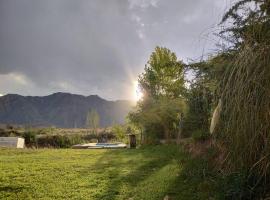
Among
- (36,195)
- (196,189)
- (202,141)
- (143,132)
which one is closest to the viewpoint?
(196,189)

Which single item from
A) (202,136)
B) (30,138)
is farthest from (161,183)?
(30,138)

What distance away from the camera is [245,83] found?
13.4ft

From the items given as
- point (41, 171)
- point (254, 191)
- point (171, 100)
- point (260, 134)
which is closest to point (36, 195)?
point (41, 171)

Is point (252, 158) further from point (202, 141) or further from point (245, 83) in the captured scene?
point (202, 141)

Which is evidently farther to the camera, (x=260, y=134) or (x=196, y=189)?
(x=196, y=189)

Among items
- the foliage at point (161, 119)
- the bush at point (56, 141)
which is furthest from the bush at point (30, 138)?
the foliage at point (161, 119)

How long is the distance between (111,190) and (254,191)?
3.25 m

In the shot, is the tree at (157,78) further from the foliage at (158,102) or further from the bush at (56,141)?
the bush at (56,141)

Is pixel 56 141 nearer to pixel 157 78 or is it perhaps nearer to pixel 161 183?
pixel 157 78

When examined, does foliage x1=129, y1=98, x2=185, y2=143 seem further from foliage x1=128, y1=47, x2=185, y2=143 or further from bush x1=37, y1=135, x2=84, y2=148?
bush x1=37, y1=135, x2=84, y2=148

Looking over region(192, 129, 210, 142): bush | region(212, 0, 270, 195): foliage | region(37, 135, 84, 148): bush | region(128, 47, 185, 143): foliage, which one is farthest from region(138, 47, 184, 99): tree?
region(212, 0, 270, 195): foliage

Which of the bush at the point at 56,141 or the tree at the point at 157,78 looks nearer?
the tree at the point at 157,78

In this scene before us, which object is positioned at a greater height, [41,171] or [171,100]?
[171,100]

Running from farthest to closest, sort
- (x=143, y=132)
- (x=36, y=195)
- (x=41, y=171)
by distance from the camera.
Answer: (x=143, y=132) < (x=41, y=171) < (x=36, y=195)
